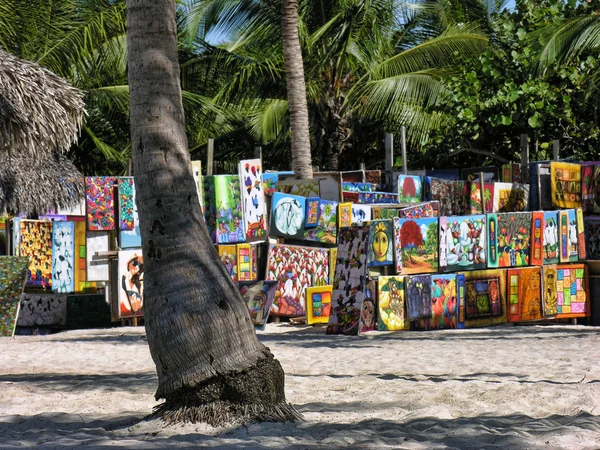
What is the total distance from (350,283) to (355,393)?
4.45 m

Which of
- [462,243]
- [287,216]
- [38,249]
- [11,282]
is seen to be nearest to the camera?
[11,282]

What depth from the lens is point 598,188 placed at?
52.4ft

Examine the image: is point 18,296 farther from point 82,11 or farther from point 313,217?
point 82,11

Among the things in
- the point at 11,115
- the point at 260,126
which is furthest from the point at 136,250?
the point at 260,126

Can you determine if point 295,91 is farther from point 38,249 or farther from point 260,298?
point 38,249

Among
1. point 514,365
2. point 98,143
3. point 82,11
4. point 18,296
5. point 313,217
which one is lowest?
point 514,365

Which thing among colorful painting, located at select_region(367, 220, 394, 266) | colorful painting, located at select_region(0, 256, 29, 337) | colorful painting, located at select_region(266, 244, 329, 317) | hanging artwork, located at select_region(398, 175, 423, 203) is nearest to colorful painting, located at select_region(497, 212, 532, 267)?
hanging artwork, located at select_region(398, 175, 423, 203)

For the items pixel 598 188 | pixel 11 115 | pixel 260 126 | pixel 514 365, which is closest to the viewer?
pixel 11 115

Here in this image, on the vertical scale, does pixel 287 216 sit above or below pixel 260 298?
above

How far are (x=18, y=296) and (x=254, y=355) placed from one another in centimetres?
611

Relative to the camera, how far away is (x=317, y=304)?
12.5m

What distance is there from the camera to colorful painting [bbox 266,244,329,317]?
40.8ft

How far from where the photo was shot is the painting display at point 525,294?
13797 millimetres

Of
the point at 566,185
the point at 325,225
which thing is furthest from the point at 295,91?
the point at 566,185
